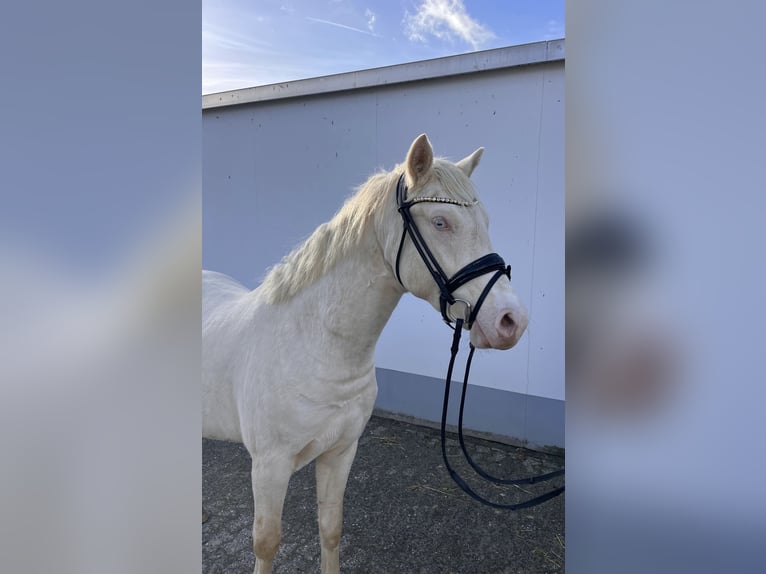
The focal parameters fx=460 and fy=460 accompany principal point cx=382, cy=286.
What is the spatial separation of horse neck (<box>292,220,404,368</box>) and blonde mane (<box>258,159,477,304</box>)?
0.04m

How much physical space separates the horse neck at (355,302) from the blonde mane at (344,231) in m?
0.04

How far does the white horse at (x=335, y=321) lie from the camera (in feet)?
4.49

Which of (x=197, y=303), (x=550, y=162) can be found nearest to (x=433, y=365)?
(x=550, y=162)

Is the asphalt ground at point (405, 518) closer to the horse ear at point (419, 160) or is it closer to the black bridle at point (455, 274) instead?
the black bridle at point (455, 274)

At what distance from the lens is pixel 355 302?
1530 millimetres

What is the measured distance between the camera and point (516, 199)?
3.28 meters

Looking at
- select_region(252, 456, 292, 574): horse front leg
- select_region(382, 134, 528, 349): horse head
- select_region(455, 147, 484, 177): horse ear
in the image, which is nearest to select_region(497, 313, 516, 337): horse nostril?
select_region(382, 134, 528, 349): horse head

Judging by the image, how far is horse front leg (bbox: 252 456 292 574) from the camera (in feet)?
5.42

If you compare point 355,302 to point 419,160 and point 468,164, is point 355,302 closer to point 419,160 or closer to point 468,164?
point 419,160

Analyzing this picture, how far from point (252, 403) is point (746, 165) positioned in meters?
1.63

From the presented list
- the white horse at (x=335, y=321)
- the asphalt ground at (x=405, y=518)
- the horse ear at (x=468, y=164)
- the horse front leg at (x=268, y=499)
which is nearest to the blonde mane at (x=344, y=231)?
the white horse at (x=335, y=321)

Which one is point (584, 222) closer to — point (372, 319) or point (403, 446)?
point (372, 319)

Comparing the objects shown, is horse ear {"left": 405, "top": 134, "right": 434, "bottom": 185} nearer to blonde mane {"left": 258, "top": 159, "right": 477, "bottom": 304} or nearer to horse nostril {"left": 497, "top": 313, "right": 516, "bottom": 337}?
blonde mane {"left": 258, "top": 159, "right": 477, "bottom": 304}

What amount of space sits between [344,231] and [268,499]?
101 centimetres
